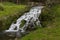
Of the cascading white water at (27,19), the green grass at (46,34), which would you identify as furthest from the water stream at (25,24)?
the green grass at (46,34)

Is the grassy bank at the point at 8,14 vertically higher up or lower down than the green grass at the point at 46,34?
higher up

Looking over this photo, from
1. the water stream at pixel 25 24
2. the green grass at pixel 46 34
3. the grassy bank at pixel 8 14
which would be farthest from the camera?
the grassy bank at pixel 8 14

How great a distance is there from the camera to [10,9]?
35.9 meters

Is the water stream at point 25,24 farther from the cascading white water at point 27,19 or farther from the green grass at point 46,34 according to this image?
the green grass at point 46,34

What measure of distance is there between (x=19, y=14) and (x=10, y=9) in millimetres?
2111

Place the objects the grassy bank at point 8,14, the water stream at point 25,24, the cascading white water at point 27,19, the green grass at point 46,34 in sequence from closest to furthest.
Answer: the green grass at point 46,34 → the water stream at point 25,24 → the grassy bank at point 8,14 → the cascading white water at point 27,19

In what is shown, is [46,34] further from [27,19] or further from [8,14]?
[8,14]

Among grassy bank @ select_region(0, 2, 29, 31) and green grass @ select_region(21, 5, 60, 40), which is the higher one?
grassy bank @ select_region(0, 2, 29, 31)

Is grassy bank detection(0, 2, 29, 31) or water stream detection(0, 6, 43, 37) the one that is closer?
water stream detection(0, 6, 43, 37)

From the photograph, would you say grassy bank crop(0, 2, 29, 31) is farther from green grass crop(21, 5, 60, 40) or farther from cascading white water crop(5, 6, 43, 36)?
green grass crop(21, 5, 60, 40)

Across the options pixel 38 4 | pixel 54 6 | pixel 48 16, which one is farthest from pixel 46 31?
pixel 38 4

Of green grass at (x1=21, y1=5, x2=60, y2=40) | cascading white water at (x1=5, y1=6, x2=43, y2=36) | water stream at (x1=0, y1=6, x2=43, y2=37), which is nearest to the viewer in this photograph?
green grass at (x1=21, y1=5, x2=60, y2=40)

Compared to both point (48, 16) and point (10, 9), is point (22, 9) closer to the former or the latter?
point (10, 9)

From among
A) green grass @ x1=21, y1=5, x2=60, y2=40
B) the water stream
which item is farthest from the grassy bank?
green grass @ x1=21, y1=5, x2=60, y2=40
